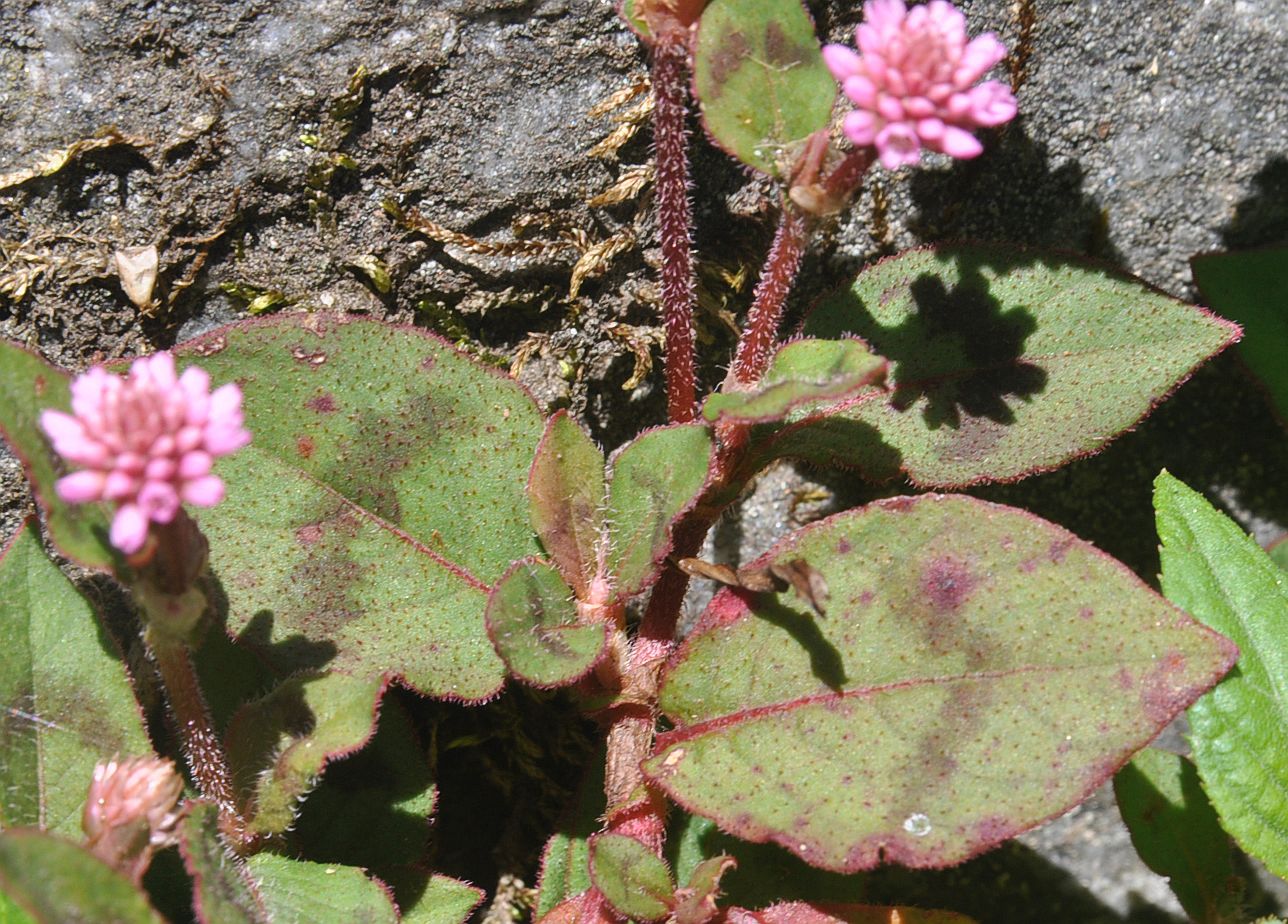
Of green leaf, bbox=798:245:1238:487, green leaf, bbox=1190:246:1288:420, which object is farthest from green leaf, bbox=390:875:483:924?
green leaf, bbox=1190:246:1288:420

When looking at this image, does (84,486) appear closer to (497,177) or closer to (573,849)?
(497,177)

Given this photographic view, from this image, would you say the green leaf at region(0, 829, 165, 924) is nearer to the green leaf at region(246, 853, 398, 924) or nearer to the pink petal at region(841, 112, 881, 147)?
the green leaf at region(246, 853, 398, 924)

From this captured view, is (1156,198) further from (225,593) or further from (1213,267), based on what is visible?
(225,593)

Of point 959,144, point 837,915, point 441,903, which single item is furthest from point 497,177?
point 837,915

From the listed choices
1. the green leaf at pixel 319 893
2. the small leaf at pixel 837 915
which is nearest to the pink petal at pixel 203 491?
the green leaf at pixel 319 893

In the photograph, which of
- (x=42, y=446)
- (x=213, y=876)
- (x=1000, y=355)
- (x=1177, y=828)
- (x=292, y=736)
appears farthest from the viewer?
(x=1177, y=828)

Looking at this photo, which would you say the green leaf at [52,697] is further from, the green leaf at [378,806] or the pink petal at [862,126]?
the pink petal at [862,126]

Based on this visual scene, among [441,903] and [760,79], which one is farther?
[441,903]
